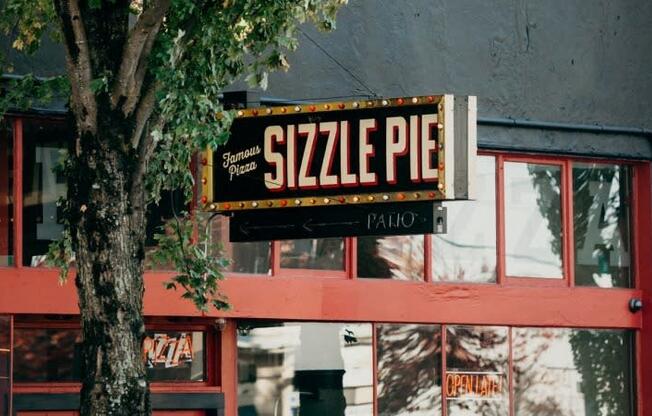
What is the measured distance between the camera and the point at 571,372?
18.6 metres

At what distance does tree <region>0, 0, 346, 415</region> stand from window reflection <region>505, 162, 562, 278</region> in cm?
586

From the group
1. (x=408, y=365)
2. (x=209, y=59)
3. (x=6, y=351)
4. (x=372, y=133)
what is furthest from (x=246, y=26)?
(x=408, y=365)

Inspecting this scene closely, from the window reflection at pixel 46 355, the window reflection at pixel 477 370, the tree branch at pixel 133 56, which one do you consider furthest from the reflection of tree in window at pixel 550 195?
the tree branch at pixel 133 56

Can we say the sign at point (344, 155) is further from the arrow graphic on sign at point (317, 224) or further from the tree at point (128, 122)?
the tree at point (128, 122)

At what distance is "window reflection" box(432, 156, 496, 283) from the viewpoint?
58.8ft

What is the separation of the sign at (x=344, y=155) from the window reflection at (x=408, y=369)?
138 inches

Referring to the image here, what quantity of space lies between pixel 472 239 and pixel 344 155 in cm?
455

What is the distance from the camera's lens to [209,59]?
12.6 metres

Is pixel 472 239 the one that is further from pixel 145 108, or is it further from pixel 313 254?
pixel 145 108

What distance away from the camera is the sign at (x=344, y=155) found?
13.5m

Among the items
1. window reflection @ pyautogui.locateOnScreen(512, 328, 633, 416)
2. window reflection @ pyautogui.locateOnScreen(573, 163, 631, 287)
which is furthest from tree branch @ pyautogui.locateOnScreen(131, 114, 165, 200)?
window reflection @ pyautogui.locateOnScreen(573, 163, 631, 287)

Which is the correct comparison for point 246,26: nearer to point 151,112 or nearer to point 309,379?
point 151,112

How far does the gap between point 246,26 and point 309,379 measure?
5025 millimetres

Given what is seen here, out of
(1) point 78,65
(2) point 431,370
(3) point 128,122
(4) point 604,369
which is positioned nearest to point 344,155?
(3) point 128,122
